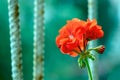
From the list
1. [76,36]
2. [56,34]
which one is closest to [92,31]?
[76,36]

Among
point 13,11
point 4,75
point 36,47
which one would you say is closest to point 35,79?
point 36,47

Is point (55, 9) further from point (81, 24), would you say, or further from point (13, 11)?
point (81, 24)

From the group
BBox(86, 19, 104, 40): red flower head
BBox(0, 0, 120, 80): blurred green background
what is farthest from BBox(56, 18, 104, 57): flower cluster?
BBox(0, 0, 120, 80): blurred green background

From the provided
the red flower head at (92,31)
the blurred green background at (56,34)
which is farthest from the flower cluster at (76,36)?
the blurred green background at (56,34)

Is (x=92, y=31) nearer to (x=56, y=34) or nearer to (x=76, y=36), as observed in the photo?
Result: (x=76, y=36)

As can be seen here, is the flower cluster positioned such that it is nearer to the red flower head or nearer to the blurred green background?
the red flower head
